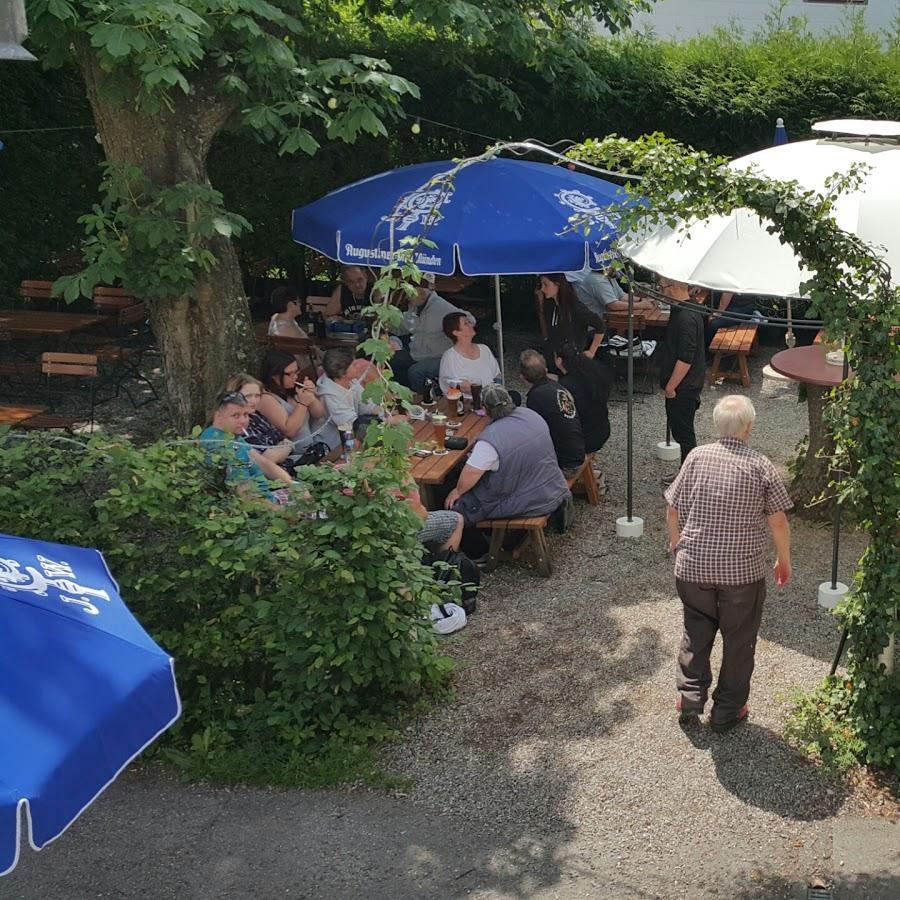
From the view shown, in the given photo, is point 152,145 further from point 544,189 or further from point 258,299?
point 258,299

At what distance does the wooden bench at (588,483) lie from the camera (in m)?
8.60

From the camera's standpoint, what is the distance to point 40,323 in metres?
11.0

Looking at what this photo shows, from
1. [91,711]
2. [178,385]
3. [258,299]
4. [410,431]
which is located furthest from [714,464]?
[258,299]

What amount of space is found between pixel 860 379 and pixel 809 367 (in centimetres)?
275

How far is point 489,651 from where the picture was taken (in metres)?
6.82

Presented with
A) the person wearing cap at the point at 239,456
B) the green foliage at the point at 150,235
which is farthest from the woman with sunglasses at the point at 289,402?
the green foliage at the point at 150,235

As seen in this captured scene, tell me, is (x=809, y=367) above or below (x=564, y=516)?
above

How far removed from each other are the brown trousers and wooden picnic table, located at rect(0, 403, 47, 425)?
522cm

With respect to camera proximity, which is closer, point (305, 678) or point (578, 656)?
point (305, 678)

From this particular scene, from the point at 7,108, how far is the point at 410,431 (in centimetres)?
832

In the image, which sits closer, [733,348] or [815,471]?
[815,471]

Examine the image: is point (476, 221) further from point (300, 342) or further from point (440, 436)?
point (300, 342)

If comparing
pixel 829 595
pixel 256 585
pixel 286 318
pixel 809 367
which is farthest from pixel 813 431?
pixel 286 318

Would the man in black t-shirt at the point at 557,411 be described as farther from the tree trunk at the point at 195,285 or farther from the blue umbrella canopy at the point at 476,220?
the tree trunk at the point at 195,285
